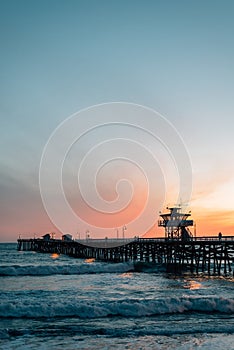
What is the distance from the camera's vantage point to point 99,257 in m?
64.7

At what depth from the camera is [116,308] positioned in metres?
18.4

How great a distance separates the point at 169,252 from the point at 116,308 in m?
28.1

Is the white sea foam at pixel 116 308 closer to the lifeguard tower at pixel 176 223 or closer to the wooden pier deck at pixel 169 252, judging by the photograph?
the wooden pier deck at pixel 169 252

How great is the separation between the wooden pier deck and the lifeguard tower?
5.54 ft

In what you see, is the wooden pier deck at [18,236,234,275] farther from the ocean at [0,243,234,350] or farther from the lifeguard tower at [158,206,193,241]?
the ocean at [0,243,234,350]

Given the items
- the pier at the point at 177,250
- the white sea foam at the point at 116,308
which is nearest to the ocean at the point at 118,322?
the white sea foam at the point at 116,308

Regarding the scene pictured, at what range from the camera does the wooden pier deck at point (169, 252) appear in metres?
38.9

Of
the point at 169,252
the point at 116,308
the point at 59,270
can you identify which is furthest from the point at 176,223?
the point at 116,308

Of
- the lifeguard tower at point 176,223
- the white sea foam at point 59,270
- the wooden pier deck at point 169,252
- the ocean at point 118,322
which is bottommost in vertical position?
the ocean at point 118,322

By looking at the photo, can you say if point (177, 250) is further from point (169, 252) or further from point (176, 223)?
point (176, 223)

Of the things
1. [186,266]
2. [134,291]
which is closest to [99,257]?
[186,266]

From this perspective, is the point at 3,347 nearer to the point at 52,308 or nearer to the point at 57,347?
the point at 57,347

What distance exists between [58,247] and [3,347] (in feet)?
266

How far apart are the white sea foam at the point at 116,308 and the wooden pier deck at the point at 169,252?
60.3ft
